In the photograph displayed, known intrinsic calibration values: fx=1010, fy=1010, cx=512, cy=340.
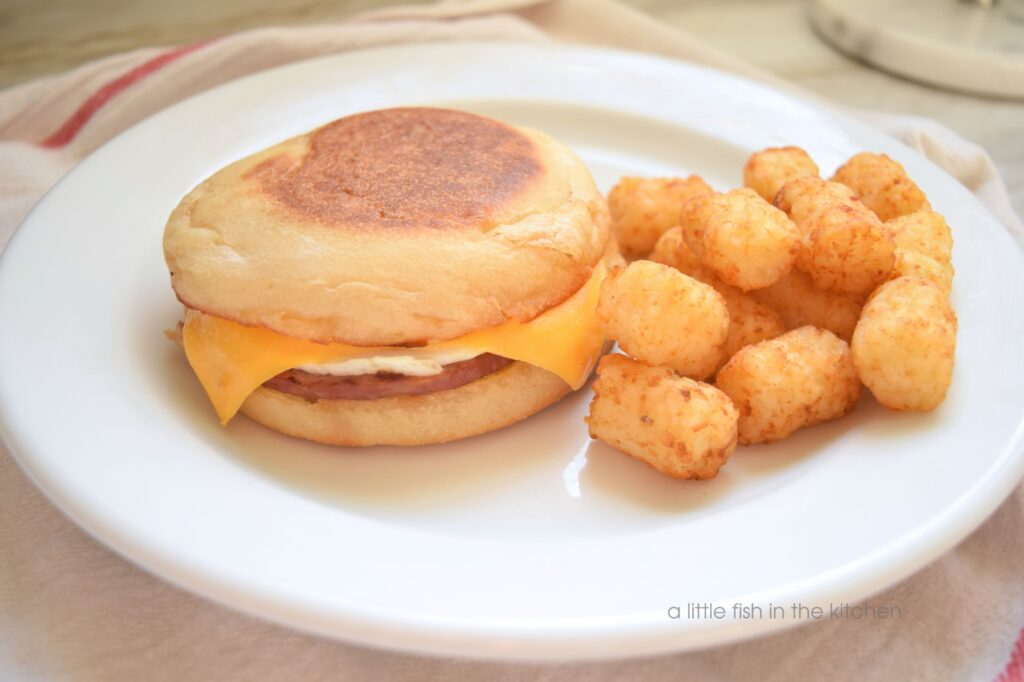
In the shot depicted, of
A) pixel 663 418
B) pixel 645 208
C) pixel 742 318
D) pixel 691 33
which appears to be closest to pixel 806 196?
pixel 742 318

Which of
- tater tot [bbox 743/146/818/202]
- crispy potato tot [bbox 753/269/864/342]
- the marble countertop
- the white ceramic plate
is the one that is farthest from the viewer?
the marble countertop

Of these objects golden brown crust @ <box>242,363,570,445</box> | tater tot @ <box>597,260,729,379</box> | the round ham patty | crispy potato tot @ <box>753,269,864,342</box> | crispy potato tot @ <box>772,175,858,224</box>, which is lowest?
golden brown crust @ <box>242,363,570,445</box>

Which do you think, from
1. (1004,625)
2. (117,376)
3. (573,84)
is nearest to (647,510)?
(1004,625)

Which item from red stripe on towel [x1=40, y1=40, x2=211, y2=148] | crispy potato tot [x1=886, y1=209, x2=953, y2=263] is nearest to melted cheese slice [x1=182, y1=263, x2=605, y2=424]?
Result: crispy potato tot [x1=886, y1=209, x2=953, y2=263]

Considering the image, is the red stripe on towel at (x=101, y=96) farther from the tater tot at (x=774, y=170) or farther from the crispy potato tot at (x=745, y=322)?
the crispy potato tot at (x=745, y=322)

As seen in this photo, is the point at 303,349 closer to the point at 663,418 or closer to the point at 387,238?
the point at 387,238

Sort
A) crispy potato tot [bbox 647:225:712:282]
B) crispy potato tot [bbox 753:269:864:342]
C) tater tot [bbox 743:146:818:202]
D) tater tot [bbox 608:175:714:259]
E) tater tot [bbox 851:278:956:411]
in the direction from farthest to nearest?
tater tot [bbox 608:175:714:259] < tater tot [bbox 743:146:818:202] < crispy potato tot [bbox 647:225:712:282] < crispy potato tot [bbox 753:269:864:342] < tater tot [bbox 851:278:956:411]

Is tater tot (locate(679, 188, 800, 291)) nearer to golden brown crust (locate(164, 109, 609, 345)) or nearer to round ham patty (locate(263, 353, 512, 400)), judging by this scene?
golden brown crust (locate(164, 109, 609, 345))
